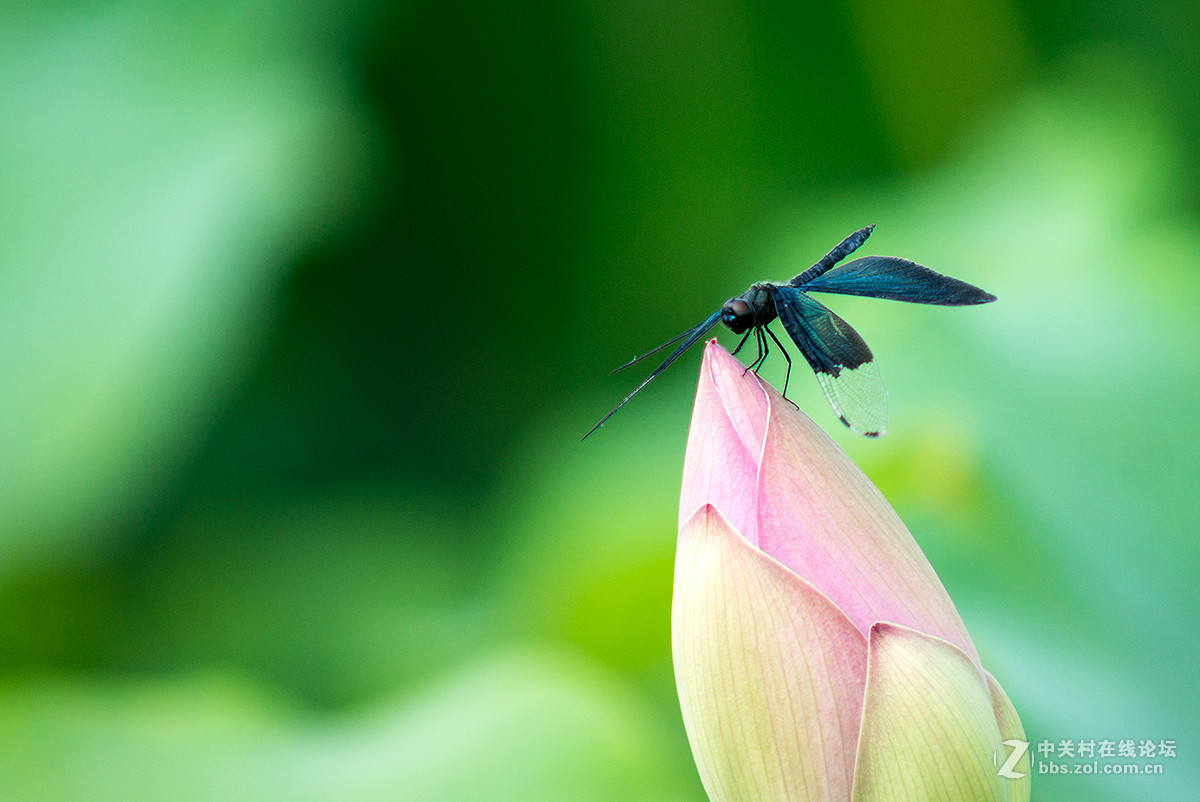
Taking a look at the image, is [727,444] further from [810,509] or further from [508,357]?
[508,357]

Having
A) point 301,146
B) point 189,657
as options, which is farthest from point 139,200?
point 189,657

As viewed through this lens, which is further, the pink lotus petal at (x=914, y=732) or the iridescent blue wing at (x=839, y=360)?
the iridescent blue wing at (x=839, y=360)

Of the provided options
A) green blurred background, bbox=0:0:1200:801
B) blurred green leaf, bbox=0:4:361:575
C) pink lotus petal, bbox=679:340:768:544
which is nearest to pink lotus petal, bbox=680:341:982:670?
pink lotus petal, bbox=679:340:768:544

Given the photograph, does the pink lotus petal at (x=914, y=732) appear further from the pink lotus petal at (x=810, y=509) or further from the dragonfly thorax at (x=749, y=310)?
the dragonfly thorax at (x=749, y=310)

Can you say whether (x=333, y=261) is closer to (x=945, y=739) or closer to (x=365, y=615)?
(x=365, y=615)

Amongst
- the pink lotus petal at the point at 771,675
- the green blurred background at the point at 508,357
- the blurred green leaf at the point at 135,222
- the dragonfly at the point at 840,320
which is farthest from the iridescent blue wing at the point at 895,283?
the blurred green leaf at the point at 135,222

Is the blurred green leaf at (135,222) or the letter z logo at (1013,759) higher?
the blurred green leaf at (135,222)

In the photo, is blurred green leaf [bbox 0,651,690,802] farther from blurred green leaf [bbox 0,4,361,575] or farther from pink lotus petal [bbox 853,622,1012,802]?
pink lotus petal [bbox 853,622,1012,802]
